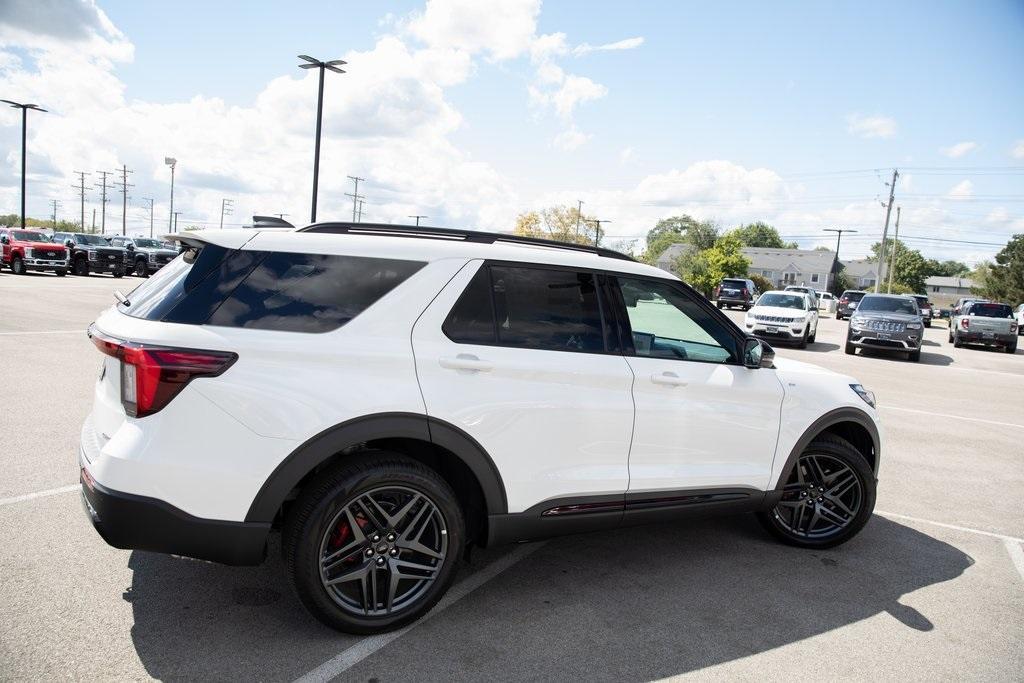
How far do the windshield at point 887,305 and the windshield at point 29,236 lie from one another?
30548 mm

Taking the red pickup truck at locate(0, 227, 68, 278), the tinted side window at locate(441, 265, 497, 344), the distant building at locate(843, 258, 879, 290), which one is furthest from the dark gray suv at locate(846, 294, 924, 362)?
the distant building at locate(843, 258, 879, 290)

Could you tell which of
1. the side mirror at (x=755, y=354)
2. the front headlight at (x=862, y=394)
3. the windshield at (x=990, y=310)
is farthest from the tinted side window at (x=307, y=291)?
the windshield at (x=990, y=310)

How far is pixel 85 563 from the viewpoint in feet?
11.7

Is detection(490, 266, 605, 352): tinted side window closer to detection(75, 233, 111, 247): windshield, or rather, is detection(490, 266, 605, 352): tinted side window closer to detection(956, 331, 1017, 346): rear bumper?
detection(956, 331, 1017, 346): rear bumper

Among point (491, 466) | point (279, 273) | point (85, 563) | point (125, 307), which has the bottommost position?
point (85, 563)

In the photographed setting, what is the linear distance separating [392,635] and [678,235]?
132629 millimetres

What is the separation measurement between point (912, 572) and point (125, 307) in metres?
4.55

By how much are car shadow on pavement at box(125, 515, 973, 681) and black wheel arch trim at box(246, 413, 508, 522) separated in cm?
61

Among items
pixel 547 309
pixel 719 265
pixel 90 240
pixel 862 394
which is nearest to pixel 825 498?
pixel 862 394

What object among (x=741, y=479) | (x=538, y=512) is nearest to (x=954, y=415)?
(x=741, y=479)

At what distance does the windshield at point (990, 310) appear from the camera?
2342 cm

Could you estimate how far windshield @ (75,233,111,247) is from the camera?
101 ft

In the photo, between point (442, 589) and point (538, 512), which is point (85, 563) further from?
point (538, 512)

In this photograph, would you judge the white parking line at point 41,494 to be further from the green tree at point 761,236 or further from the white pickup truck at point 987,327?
the green tree at point 761,236
